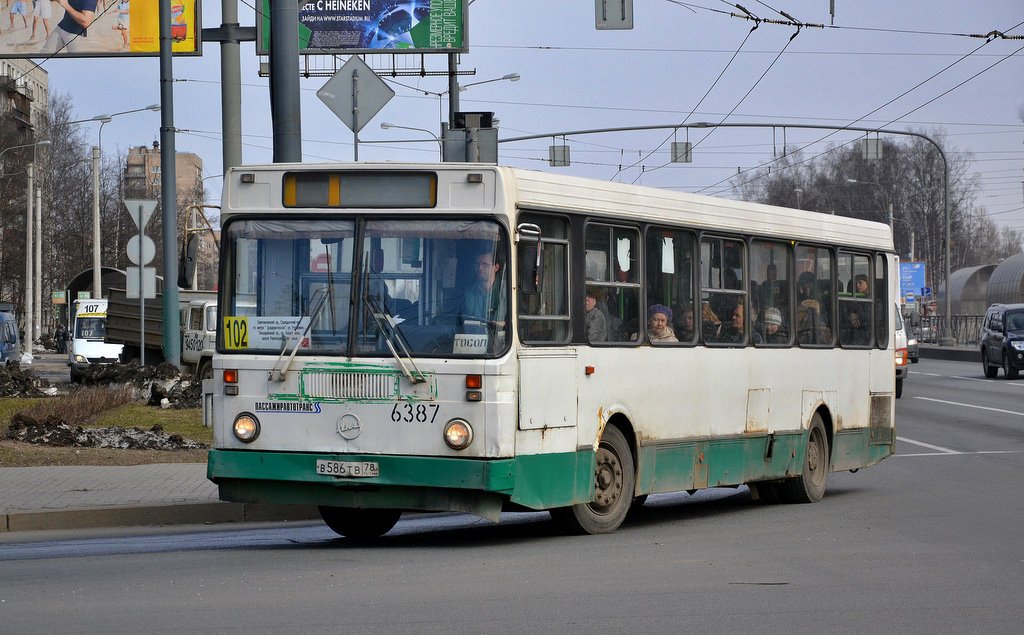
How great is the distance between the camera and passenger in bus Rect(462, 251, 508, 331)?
9.84 m

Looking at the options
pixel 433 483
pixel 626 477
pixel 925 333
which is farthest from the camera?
pixel 925 333

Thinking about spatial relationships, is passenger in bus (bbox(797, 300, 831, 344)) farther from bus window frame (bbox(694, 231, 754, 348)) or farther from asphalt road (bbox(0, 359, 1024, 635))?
asphalt road (bbox(0, 359, 1024, 635))

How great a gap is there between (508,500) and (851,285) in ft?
20.6

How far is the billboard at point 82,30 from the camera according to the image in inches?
1111

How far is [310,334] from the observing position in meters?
10.1

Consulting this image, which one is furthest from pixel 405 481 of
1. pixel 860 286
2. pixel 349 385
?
pixel 860 286

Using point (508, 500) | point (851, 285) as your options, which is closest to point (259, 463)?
point (508, 500)

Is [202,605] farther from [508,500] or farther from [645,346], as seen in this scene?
[645,346]

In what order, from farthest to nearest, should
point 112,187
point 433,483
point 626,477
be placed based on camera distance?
point 112,187 → point 626,477 → point 433,483

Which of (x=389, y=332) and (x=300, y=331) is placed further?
(x=300, y=331)

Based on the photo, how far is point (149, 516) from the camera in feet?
40.2

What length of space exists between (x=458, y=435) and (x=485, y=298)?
0.90 metres

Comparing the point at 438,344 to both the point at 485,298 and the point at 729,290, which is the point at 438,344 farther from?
the point at 729,290

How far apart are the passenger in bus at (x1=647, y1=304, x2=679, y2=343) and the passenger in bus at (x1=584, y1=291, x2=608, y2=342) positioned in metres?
0.71
